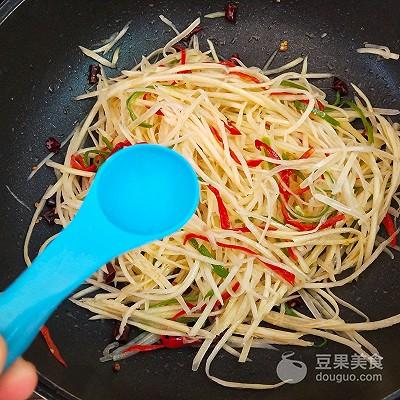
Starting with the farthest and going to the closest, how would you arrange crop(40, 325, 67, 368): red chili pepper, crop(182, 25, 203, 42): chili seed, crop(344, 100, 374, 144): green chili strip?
crop(182, 25, 203, 42): chili seed, crop(344, 100, 374, 144): green chili strip, crop(40, 325, 67, 368): red chili pepper

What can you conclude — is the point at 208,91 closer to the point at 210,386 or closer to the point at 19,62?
the point at 19,62

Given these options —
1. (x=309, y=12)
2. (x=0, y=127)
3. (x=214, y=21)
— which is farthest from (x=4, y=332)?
(x=309, y=12)

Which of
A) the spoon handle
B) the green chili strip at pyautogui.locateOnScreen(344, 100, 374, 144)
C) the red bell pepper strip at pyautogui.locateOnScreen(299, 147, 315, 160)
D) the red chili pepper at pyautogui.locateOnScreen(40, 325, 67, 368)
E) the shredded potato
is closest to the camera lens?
the spoon handle

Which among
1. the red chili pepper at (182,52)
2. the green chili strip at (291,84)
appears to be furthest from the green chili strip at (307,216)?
the red chili pepper at (182,52)

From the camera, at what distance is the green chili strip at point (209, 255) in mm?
1727

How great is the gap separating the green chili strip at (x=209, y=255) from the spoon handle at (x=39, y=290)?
576 mm

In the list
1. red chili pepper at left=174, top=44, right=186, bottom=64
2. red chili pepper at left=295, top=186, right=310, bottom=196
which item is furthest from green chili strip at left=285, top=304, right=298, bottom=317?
red chili pepper at left=174, top=44, right=186, bottom=64

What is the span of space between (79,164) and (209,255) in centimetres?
54

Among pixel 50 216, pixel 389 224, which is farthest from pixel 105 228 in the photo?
pixel 389 224

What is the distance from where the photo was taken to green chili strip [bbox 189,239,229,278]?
1727 millimetres

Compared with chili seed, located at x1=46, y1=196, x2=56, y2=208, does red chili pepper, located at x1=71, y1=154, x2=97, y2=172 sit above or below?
above

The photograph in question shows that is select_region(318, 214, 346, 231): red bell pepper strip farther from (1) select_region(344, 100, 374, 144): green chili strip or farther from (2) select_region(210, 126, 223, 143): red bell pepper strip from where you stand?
(2) select_region(210, 126, 223, 143): red bell pepper strip

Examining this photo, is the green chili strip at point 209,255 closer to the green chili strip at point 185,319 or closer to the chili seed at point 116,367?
the green chili strip at point 185,319

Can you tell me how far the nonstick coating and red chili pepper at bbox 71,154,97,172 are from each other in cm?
10
